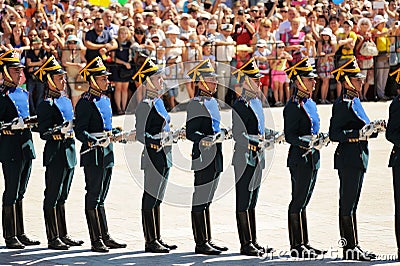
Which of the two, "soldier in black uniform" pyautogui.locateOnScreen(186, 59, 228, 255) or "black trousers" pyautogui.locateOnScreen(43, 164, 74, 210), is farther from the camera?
"black trousers" pyautogui.locateOnScreen(43, 164, 74, 210)

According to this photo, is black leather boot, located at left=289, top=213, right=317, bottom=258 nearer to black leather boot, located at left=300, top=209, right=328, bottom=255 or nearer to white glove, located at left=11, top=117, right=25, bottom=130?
black leather boot, located at left=300, top=209, right=328, bottom=255

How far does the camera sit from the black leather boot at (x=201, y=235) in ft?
35.2

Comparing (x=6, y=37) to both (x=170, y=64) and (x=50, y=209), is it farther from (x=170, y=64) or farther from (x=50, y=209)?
(x=50, y=209)

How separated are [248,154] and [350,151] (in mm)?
1047

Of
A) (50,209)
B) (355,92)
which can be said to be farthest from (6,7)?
(355,92)

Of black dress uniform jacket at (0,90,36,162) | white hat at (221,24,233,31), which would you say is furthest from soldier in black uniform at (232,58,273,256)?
white hat at (221,24,233,31)

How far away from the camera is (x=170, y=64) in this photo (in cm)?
2012

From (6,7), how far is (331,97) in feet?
22.8

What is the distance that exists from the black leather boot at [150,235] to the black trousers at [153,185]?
0.27ft

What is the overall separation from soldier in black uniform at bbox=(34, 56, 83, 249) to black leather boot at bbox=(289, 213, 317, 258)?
2257 millimetres

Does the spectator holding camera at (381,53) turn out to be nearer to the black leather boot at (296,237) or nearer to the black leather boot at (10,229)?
the black leather boot at (296,237)

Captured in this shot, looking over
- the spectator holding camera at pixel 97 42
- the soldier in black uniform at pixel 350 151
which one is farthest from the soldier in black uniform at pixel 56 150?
the spectator holding camera at pixel 97 42

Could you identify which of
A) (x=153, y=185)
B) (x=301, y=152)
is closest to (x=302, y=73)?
(x=301, y=152)

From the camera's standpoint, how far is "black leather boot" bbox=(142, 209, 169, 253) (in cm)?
1084
